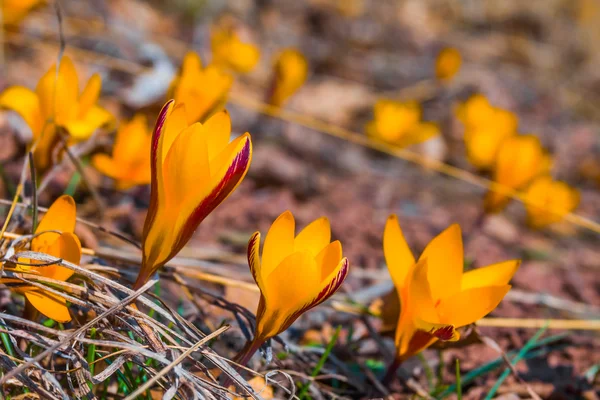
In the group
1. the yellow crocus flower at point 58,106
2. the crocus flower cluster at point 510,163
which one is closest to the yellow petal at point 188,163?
the yellow crocus flower at point 58,106

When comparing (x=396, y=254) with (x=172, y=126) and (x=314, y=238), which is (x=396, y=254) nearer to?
(x=314, y=238)

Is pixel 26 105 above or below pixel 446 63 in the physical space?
above

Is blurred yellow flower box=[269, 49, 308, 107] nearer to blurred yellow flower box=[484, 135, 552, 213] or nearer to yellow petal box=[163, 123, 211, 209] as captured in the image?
blurred yellow flower box=[484, 135, 552, 213]

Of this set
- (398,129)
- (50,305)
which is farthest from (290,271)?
(398,129)

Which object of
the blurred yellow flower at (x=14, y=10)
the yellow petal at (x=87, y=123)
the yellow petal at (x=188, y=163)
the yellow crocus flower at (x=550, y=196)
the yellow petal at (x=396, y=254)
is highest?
the yellow petal at (x=188, y=163)

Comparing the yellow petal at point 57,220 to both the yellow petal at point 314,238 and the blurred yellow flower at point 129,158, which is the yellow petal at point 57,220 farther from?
the blurred yellow flower at point 129,158

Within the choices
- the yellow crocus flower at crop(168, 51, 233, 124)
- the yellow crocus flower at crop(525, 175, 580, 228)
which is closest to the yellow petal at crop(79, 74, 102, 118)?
the yellow crocus flower at crop(168, 51, 233, 124)
